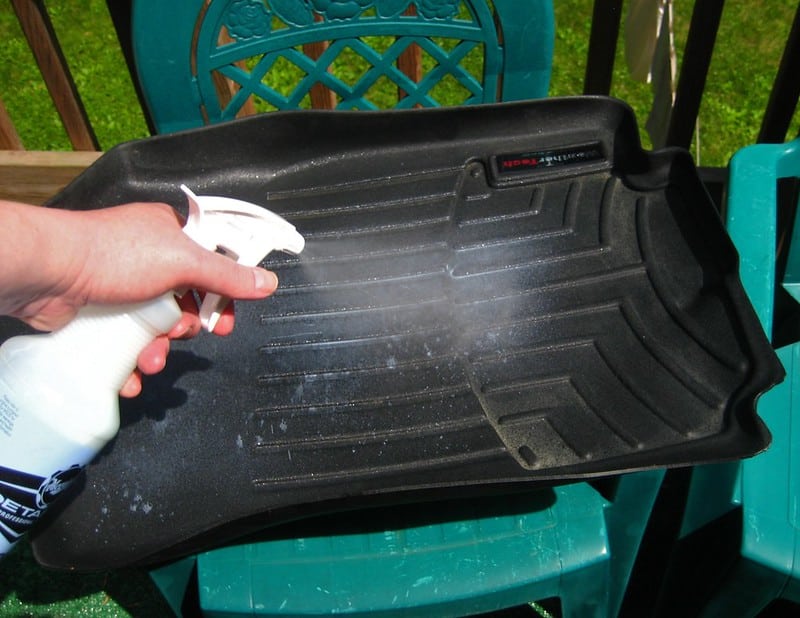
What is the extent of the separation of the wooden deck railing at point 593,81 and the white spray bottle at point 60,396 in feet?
3.39

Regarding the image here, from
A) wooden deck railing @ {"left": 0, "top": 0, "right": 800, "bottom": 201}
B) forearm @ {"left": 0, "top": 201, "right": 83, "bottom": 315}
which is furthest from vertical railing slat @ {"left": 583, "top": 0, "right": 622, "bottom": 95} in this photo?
forearm @ {"left": 0, "top": 201, "right": 83, "bottom": 315}

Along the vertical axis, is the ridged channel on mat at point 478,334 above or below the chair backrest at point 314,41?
below

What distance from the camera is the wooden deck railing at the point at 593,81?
1.69 metres

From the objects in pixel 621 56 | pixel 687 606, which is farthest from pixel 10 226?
pixel 621 56

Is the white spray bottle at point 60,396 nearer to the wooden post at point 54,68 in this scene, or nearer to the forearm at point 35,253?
the forearm at point 35,253

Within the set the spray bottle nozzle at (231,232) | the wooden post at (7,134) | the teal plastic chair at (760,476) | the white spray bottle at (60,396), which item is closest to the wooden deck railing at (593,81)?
the wooden post at (7,134)

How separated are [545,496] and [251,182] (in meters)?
0.61

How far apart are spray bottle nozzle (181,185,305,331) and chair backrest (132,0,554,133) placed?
0.46 meters

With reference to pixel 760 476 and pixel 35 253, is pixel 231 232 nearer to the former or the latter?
pixel 35 253

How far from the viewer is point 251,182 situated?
3.93 ft

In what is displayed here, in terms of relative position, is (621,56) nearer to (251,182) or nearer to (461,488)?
(251,182)

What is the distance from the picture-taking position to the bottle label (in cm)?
82

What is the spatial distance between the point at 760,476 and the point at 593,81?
1083 mm

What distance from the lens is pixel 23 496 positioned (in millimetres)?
833
